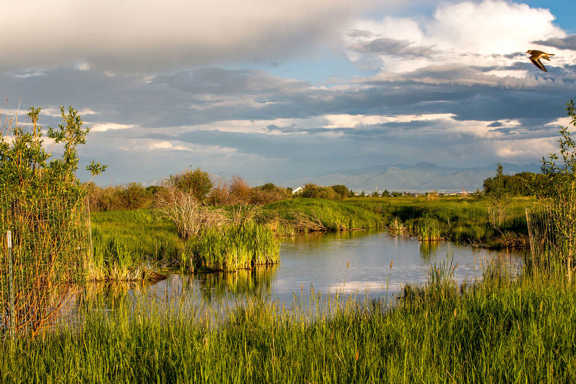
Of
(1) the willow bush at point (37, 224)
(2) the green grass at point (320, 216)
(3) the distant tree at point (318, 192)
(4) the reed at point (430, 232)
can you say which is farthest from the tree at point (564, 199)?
(3) the distant tree at point (318, 192)

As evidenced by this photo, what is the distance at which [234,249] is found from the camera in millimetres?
16688

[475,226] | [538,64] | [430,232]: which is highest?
[538,64]

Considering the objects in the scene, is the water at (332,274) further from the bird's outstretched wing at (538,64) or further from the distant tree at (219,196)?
the distant tree at (219,196)

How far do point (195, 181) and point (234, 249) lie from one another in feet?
56.9

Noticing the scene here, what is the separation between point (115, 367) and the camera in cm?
550

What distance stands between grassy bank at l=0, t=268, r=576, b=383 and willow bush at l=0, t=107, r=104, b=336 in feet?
2.49

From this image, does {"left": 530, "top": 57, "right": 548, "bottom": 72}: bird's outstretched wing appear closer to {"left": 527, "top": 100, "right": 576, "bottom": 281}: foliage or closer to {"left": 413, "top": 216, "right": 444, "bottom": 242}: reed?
{"left": 527, "top": 100, "right": 576, "bottom": 281}: foliage

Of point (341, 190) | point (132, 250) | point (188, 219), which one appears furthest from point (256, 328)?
point (341, 190)

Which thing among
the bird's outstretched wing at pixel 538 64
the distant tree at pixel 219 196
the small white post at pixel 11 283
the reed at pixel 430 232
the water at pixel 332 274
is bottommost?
the water at pixel 332 274

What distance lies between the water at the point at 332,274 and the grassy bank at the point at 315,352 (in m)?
2.15

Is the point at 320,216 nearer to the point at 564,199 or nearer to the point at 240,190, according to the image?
the point at 240,190

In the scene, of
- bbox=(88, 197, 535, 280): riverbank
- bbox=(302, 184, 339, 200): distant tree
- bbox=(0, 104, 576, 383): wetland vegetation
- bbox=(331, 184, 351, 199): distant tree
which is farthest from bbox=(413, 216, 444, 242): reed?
bbox=(331, 184, 351, 199): distant tree

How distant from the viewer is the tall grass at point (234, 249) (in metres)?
16.5

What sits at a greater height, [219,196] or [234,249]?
[219,196]
